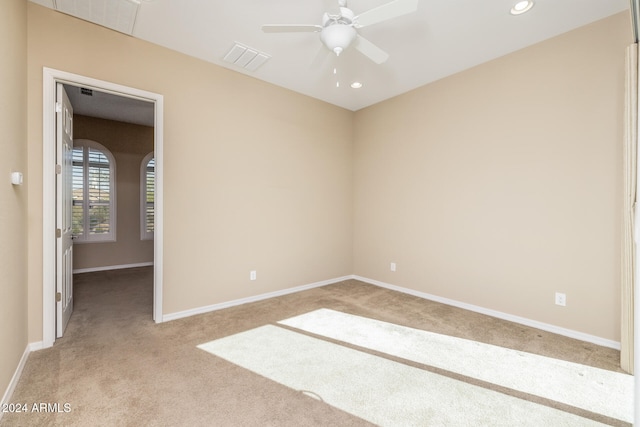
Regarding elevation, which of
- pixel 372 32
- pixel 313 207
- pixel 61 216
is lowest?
pixel 61 216

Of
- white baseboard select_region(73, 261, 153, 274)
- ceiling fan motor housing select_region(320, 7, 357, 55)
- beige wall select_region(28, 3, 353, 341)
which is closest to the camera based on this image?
ceiling fan motor housing select_region(320, 7, 357, 55)

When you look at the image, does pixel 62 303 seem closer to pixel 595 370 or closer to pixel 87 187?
pixel 87 187

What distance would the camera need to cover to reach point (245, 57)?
3.29m

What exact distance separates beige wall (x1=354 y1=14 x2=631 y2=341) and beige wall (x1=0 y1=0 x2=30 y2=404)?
4.01 meters

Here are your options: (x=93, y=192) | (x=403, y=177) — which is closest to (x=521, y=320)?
(x=403, y=177)

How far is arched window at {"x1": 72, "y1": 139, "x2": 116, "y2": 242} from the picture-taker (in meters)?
5.50

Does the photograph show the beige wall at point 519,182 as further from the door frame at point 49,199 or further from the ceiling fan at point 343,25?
the door frame at point 49,199

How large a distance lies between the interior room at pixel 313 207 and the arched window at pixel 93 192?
5.21 ft

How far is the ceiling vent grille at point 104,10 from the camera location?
7.97ft

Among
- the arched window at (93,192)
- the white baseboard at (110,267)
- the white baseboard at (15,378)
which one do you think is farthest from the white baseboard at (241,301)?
the arched window at (93,192)

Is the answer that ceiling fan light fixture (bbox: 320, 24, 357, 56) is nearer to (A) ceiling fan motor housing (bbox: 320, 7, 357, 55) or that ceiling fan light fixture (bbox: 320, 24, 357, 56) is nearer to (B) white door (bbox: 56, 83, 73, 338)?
(A) ceiling fan motor housing (bbox: 320, 7, 357, 55)

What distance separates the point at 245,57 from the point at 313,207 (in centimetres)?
220

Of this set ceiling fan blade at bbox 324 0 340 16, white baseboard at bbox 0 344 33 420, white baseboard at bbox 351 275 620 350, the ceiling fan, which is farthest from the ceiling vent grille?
white baseboard at bbox 351 275 620 350

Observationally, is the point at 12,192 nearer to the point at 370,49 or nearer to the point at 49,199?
the point at 49,199
